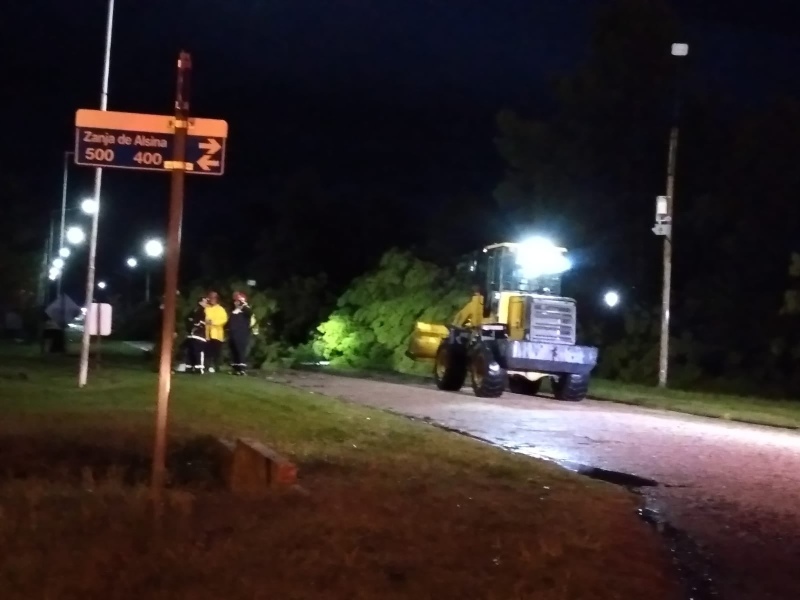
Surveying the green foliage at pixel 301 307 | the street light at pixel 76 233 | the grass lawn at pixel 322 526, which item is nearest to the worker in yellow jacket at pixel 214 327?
the grass lawn at pixel 322 526

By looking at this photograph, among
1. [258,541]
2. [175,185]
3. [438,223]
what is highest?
[438,223]

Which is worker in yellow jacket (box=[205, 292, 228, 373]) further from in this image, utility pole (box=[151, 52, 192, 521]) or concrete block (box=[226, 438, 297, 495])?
utility pole (box=[151, 52, 192, 521])

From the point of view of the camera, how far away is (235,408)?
59.6 feet

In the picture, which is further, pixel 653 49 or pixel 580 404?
pixel 653 49

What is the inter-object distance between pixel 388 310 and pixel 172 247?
30409 millimetres

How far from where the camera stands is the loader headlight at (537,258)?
2630 cm

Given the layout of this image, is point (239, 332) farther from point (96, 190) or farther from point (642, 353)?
point (642, 353)

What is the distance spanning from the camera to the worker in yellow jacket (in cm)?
2642

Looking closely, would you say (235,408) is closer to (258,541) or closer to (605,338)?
(258,541)

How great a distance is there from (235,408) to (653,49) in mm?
32499

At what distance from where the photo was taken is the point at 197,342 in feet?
87.9

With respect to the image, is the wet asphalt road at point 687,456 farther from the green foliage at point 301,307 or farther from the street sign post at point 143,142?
the green foliage at point 301,307

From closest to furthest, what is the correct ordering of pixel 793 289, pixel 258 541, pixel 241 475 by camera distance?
pixel 258 541 < pixel 241 475 < pixel 793 289

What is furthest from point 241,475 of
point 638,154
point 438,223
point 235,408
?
point 438,223
